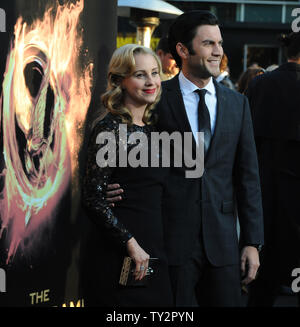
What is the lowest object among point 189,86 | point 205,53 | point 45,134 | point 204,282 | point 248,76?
point 204,282

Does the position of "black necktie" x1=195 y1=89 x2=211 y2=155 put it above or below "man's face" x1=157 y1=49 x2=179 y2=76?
below

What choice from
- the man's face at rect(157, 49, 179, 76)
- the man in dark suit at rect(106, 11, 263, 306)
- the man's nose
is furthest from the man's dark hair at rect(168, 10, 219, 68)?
the man's face at rect(157, 49, 179, 76)

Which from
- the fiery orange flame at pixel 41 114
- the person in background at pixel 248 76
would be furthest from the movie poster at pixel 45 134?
the person in background at pixel 248 76

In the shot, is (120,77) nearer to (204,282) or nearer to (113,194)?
(113,194)

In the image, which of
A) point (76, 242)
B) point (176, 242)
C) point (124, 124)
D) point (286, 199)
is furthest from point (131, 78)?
point (286, 199)

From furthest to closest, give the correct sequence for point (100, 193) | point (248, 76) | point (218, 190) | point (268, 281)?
point (248, 76) → point (268, 281) → point (218, 190) → point (100, 193)

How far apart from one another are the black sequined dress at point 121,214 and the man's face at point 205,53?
1.64ft

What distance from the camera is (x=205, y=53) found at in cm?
395

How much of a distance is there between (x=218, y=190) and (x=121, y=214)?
54 cm

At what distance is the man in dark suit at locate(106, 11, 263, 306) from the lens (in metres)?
3.75

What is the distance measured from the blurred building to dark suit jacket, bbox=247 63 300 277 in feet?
69.4

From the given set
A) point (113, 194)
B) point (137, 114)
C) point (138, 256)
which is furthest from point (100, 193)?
point (137, 114)

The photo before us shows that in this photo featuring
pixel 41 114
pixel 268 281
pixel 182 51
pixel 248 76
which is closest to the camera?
pixel 41 114

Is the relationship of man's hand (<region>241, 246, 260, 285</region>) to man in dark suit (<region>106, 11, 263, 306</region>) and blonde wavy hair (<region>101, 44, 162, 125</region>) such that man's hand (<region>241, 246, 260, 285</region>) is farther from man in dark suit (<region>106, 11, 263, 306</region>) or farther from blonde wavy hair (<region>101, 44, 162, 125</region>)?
blonde wavy hair (<region>101, 44, 162, 125</region>)
